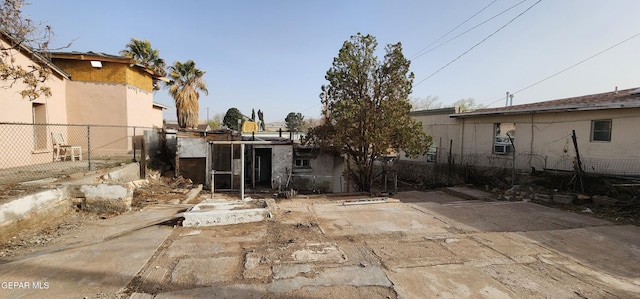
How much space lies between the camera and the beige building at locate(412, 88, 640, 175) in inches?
341

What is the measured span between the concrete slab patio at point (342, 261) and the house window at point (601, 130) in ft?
16.6

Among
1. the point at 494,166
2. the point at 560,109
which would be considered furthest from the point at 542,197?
the point at 494,166

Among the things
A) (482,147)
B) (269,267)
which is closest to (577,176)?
(482,147)

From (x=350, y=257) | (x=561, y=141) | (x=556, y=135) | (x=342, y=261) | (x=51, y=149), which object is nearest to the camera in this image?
(x=342, y=261)

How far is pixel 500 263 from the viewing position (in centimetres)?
387

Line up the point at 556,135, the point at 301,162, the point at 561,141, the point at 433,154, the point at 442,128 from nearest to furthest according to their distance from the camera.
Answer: the point at 561,141 → the point at 556,135 → the point at 301,162 → the point at 442,128 → the point at 433,154

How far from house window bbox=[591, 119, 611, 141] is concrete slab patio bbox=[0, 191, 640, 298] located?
506 centimetres

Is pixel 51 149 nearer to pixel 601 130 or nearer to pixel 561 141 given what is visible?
pixel 561 141

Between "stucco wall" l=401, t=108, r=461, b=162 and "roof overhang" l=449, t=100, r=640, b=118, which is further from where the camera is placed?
"stucco wall" l=401, t=108, r=461, b=162

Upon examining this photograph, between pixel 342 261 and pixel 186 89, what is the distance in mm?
19473

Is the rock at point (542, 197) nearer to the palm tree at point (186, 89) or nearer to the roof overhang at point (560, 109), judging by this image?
the roof overhang at point (560, 109)

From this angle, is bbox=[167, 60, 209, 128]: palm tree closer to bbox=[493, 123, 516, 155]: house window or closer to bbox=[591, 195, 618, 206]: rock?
bbox=[493, 123, 516, 155]: house window

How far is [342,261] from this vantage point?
3742 mm

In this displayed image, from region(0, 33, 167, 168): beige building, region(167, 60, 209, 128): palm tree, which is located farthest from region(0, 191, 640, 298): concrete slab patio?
region(167, 60, 209, 128): palm tree
